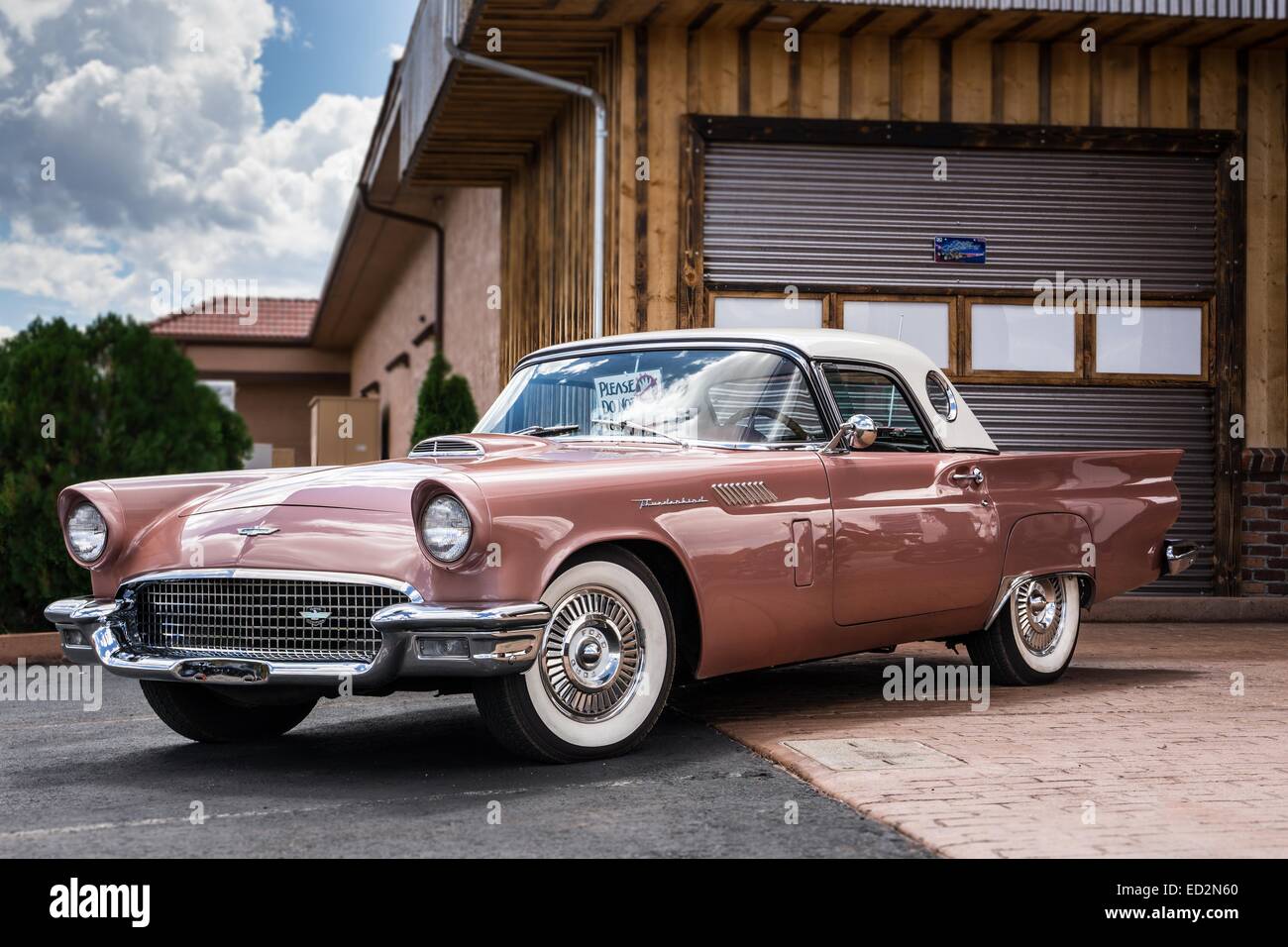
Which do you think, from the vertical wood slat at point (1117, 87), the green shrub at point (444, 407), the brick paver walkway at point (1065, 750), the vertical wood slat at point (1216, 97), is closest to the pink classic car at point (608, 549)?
the brick paver walkway at point (1065, 750)

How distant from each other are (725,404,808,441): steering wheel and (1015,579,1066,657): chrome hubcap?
1.33 metres

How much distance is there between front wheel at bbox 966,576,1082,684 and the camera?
6332 millimetres

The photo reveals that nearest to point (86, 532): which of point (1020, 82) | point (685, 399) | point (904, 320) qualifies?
point (685, 399)

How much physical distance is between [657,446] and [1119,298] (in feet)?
21.2

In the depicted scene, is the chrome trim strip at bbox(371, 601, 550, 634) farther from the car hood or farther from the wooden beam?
the wooden beam

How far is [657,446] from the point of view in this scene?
5402mm

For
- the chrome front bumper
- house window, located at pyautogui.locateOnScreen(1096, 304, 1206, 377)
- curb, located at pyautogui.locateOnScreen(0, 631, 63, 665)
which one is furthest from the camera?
house window, located at pyautogui.locateOnScreen(1096, 304, 1206, 377)

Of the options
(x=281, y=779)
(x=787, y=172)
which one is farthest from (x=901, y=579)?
(x=787, y=172)

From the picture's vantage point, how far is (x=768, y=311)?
1049 centimetres

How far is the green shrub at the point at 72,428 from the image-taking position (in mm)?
8805

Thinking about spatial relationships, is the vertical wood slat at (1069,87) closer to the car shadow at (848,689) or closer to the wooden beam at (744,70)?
the wooden beam at (744,70)

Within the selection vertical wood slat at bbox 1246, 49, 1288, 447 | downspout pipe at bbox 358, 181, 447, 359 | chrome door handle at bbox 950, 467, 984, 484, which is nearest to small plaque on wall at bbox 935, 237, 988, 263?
vertical wood slat at bbox 1246, 49, 1288, 447
